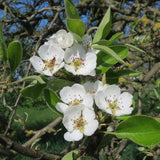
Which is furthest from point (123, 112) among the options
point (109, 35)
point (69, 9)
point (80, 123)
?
point (109, 35)

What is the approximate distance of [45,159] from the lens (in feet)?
2.69

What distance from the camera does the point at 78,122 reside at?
2.04ft

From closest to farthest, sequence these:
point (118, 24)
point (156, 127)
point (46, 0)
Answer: point (156, 127)
point (46, 0)
point (118, 24)

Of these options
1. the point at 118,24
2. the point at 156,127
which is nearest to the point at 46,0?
the point at 118,24

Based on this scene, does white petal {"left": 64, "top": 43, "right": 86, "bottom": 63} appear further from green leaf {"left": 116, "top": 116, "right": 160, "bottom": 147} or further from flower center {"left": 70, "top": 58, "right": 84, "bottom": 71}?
green leaf {"left": 116, "top": 116, "right": 160, "bottom": 147}

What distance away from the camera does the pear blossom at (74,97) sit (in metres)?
0.58

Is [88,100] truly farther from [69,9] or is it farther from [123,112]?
[69,9]

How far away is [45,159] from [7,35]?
7.59 feet

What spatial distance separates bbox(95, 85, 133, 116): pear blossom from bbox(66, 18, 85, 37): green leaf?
19cm

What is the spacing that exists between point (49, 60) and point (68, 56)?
0.07 metres

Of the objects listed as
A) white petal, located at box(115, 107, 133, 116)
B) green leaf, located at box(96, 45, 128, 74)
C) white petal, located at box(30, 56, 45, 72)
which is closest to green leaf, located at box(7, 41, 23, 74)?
white petal, located at box(30, 56, 45, 72)

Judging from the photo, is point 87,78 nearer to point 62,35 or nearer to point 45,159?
point 62,35

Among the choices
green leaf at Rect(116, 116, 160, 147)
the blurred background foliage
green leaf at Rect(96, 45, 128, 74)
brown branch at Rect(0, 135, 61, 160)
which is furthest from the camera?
the blurred background foliage

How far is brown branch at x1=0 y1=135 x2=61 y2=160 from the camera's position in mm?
731
